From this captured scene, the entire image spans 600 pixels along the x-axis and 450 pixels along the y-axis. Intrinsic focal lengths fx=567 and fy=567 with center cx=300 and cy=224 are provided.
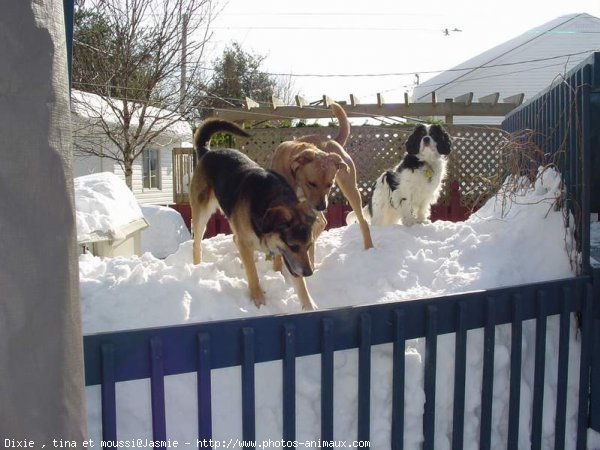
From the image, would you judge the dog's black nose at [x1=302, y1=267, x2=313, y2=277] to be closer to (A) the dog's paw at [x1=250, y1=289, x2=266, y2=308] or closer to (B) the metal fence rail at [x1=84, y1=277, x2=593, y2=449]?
(A) the dog's paw at [x1=250, y1=289, x2=266, y2=308]

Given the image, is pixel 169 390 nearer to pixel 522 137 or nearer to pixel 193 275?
pixel 193 275

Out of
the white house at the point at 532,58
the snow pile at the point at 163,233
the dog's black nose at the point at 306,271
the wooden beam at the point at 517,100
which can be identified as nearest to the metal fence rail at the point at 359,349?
the dog's black nose at the point at 306,271

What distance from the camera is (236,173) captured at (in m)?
4.77

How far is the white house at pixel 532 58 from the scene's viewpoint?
28062 mm

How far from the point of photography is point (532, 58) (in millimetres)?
28562

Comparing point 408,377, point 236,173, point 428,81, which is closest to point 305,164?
point 236,173

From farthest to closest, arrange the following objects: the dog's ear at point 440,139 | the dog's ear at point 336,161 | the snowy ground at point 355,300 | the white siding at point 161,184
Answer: the white siding at point 161,184
the dog's ear at point 440,139
the dog's ear at point 336,161
the snowy ground at point 355,300

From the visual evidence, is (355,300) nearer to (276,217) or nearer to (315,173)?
(276,217)

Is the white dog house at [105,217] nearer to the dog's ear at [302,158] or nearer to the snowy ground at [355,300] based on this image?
the snowy ground at [355,300]

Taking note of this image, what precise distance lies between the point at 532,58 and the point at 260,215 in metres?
28.6

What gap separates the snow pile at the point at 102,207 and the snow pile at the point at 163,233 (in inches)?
137

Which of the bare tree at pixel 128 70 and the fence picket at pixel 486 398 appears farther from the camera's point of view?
the bare tree at pixel 128 70

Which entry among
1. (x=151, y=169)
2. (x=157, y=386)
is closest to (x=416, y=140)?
(x=157, y=386)

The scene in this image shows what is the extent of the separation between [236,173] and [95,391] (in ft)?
8.04
